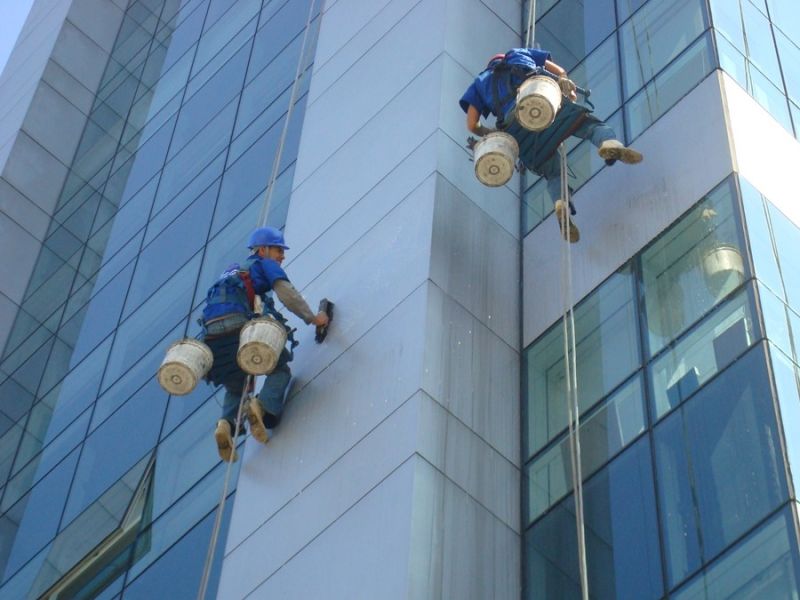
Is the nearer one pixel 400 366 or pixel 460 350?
pixel 400 366

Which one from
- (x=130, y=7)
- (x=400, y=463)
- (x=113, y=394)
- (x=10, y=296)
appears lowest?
(x=400, y=463)

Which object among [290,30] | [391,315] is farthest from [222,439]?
[290,30]

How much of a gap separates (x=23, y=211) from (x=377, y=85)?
37.6 ft

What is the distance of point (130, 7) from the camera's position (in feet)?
105

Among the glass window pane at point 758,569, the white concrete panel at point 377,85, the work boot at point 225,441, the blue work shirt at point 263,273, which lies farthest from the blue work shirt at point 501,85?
the glass window pane at point 758,569

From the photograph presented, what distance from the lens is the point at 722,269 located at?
A: 12.6 m

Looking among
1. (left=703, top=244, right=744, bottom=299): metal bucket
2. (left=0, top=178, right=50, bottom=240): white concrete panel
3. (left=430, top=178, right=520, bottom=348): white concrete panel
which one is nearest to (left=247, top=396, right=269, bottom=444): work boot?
(left=430, top=178, right=520, bottom=348): white concrete panel

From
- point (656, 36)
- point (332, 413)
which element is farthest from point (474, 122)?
point (332, 413)

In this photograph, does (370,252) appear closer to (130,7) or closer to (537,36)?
(537,36)

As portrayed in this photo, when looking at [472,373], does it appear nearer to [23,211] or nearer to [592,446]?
[592,446]

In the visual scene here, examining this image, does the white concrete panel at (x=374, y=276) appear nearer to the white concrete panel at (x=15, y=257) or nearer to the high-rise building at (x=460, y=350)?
the high-rise building at (x=460, y=350)

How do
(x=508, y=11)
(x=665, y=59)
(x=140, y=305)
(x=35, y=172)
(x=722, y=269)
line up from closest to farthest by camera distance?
(x=722, y=269)
(x=665, y=59)
(x=508, y=11)
(x=140, y=305)
(x=35, y=172)

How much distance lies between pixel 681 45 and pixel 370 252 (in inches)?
142

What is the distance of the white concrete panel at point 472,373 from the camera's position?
1318 centimetres
